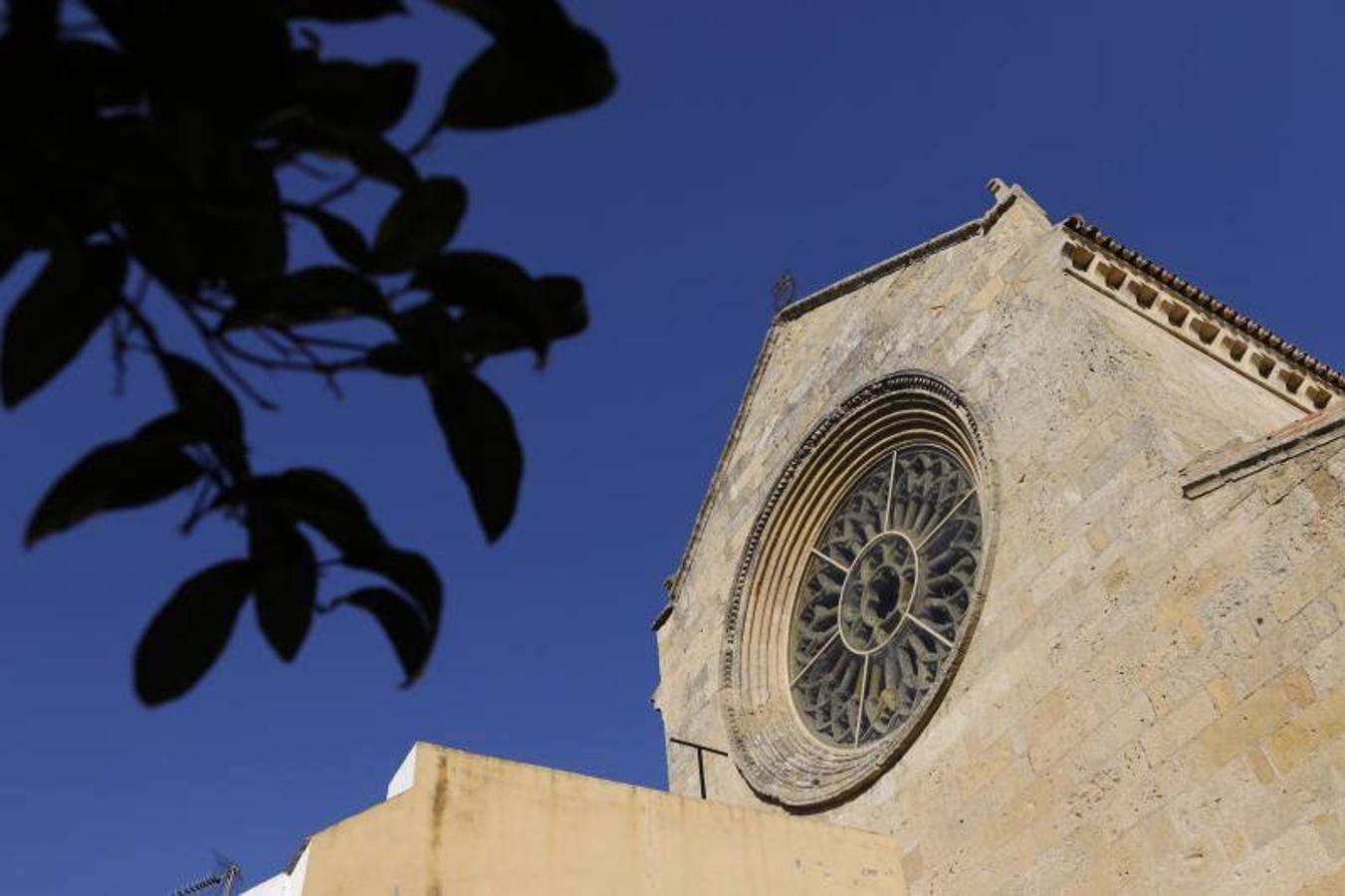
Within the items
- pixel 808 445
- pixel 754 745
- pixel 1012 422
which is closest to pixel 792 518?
pixel 808 445

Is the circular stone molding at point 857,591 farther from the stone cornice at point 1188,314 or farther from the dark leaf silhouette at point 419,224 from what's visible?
the dark leaf silhouette at point 419,224

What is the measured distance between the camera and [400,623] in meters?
1.33

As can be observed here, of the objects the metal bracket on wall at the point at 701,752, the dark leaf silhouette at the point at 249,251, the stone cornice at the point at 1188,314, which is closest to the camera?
the dark leaf silhouette at the point at 249,251

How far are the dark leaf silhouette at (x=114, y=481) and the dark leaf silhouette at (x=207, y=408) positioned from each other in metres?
0.03

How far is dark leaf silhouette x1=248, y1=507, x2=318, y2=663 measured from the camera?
131 centimetres

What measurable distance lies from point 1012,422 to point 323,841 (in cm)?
532

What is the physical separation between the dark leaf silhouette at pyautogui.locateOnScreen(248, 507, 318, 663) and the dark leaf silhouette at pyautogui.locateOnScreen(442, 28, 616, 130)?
0.46m

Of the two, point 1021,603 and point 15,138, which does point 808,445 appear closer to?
point 1021,603

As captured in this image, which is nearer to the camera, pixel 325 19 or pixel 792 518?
pixel 325 19

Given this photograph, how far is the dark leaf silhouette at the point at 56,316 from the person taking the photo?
1.18 meters

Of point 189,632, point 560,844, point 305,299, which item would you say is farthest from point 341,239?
point 560,844

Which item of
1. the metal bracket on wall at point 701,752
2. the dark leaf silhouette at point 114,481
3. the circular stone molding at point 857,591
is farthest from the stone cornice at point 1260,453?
the dark leaf silhouette at point 114,481

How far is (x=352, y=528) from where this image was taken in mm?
1308

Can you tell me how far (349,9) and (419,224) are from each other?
0.70ft
